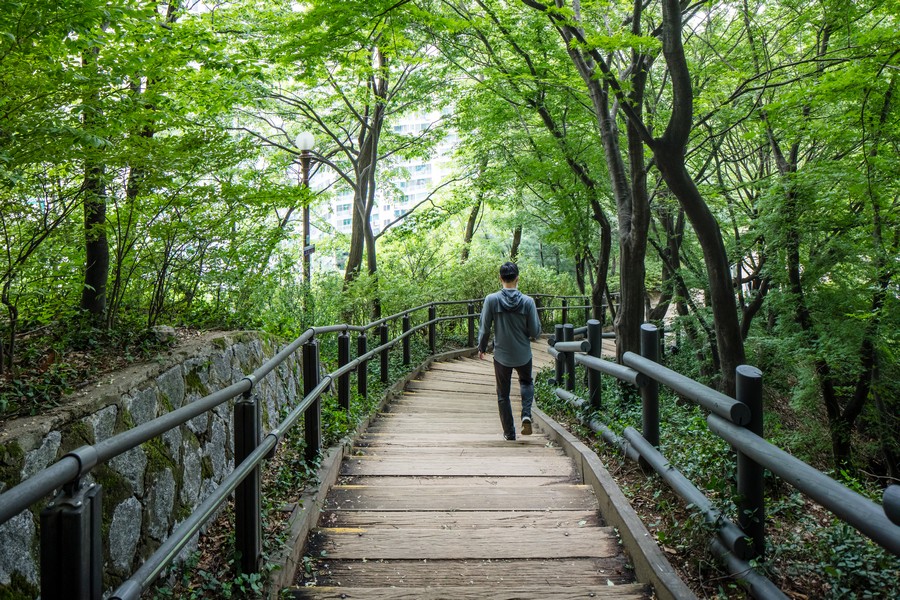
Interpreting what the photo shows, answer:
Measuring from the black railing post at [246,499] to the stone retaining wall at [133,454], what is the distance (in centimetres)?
49

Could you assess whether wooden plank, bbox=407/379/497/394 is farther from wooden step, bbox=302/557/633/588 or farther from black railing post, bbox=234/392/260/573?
black railing post, bbox=234/392/260/573

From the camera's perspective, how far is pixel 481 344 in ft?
21.3

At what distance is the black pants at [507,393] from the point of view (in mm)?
6312

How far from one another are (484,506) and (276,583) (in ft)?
5.36

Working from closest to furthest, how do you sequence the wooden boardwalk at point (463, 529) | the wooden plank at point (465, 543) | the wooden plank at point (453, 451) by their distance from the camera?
the wooden boardwalk at point (463, 529)
the wooden plank at point (465, 543)
the wooden plank at point (453, 451)

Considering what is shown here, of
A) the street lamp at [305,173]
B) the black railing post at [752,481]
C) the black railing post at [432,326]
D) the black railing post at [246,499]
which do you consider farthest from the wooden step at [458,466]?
the black railing post at [432,326]

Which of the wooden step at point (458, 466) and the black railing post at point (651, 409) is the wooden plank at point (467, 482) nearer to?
the wooden step at point (458, 466)

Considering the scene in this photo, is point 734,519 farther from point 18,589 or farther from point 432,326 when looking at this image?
point 432,326

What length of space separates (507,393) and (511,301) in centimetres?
96

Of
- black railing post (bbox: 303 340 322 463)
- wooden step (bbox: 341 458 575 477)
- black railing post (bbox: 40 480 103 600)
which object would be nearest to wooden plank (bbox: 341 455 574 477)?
wooden step (bbox: 341 458 575 477)

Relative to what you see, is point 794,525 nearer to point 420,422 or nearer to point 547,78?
point 420,422

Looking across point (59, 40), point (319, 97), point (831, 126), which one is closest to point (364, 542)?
point (59, 40)

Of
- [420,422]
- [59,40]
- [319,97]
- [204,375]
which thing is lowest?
[420,422]

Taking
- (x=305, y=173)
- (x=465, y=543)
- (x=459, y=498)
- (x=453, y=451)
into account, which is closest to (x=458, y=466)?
(x=453, y=451)
